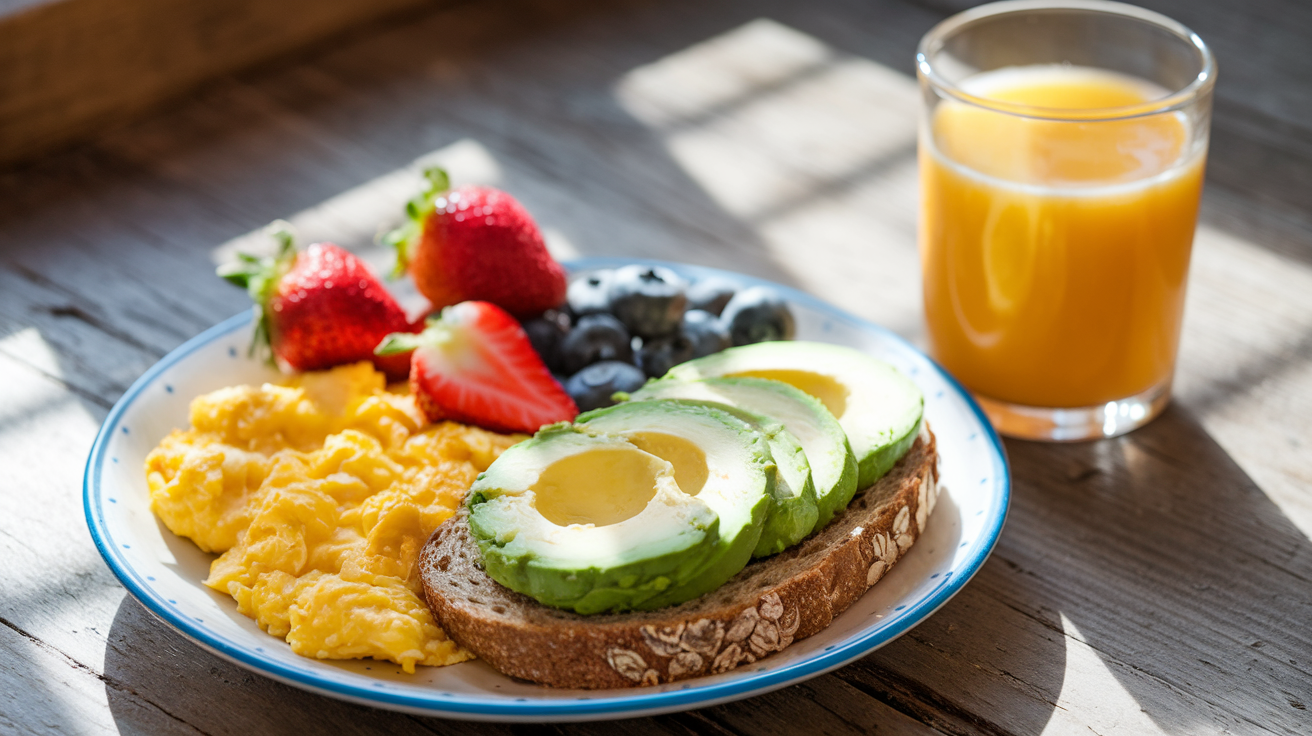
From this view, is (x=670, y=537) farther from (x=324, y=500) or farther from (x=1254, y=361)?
(x=1254, y=361)

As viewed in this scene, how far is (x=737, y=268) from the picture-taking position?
7.33 feet

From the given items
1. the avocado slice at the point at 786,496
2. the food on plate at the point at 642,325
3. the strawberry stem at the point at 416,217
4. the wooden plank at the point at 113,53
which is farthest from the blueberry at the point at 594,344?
the wooden plank at the point at 113,53

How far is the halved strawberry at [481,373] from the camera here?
62.9 inches

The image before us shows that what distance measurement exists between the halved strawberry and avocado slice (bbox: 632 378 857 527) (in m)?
0.18

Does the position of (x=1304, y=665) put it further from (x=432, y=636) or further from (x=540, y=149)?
(x=540, y=149)

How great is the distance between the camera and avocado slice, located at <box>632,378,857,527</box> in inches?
53.5

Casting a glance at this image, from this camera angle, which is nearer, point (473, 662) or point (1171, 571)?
point (473, 662)

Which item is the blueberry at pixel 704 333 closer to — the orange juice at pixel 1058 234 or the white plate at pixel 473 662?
the white plate at pixel 473 662

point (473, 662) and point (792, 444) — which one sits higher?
point (792, 444)

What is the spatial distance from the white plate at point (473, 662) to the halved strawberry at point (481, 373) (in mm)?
296

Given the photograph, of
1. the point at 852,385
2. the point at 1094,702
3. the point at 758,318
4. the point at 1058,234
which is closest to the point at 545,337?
the point at 758,318

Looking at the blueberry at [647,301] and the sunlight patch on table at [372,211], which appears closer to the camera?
the blueberry at [647,301]

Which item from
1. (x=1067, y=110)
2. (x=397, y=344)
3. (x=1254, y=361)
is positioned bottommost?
(x=1254, y=361)

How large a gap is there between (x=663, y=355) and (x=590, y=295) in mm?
152
